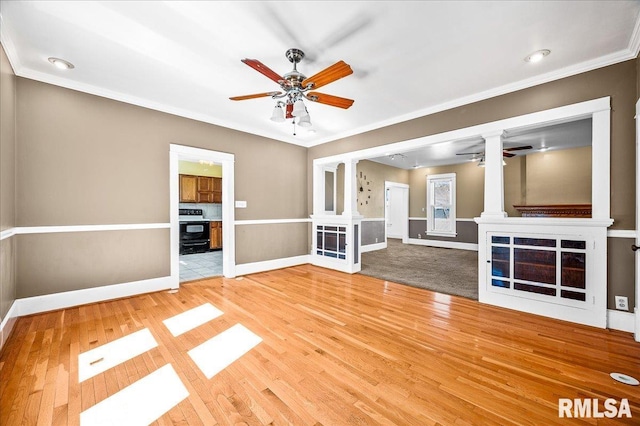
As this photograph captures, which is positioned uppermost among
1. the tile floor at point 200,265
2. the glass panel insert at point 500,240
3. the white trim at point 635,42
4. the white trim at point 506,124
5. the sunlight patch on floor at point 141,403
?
the white trim at point 635,42

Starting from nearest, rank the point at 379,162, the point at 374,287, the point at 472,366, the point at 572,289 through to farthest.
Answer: the point at 472,366, the point at 572,289, the point at 374,287, the point at 379,162

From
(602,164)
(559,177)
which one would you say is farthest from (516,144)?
(602,164)

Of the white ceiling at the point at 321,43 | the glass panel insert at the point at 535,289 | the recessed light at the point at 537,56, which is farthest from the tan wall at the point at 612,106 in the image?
the glass panel insert at the point at 535,289

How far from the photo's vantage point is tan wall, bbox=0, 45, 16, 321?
2428mm

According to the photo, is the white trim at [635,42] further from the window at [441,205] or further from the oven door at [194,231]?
the oven door at [194,231]

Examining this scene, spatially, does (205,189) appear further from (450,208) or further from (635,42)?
(635,42)

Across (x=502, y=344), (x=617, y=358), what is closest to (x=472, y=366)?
(x=502, y=344)

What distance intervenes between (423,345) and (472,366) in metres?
0.41

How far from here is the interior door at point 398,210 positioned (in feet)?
30.7

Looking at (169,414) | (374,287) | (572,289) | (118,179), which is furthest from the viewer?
(374,287)

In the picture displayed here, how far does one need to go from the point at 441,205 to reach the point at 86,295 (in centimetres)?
902

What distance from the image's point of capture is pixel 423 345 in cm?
235

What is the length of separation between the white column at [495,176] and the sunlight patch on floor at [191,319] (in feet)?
11.9

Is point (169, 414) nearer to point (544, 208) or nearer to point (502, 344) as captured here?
point (502, 344)
